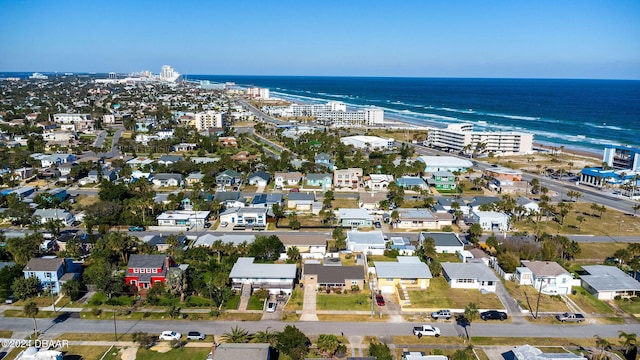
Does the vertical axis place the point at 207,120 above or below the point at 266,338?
above

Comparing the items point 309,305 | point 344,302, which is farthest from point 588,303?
point 309,305

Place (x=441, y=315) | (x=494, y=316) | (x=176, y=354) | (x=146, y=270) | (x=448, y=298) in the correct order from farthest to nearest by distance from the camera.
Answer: (x=146, y=270) < (x=448, y=298) < (x=441, y=315) < (x=494, y=316) < (x=176, y=354)

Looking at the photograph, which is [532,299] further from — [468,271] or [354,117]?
[354,117]

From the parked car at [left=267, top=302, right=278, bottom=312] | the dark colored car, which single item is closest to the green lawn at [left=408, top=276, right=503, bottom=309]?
the dark colored car

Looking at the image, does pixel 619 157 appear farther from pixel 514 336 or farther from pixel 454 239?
pixel 514 336

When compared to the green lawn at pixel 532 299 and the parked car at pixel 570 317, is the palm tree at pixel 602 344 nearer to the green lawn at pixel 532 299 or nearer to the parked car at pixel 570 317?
the parked car at pixel 570 317

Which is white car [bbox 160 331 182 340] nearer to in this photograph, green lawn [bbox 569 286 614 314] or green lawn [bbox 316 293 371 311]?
green lawn [bbox 316 293 371 311]

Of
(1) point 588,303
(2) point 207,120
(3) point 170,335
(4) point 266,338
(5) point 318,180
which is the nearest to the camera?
(4) point 266,338

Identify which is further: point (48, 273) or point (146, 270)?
point (146, 270)

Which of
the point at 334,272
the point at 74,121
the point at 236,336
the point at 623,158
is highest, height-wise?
the point at 74,121
